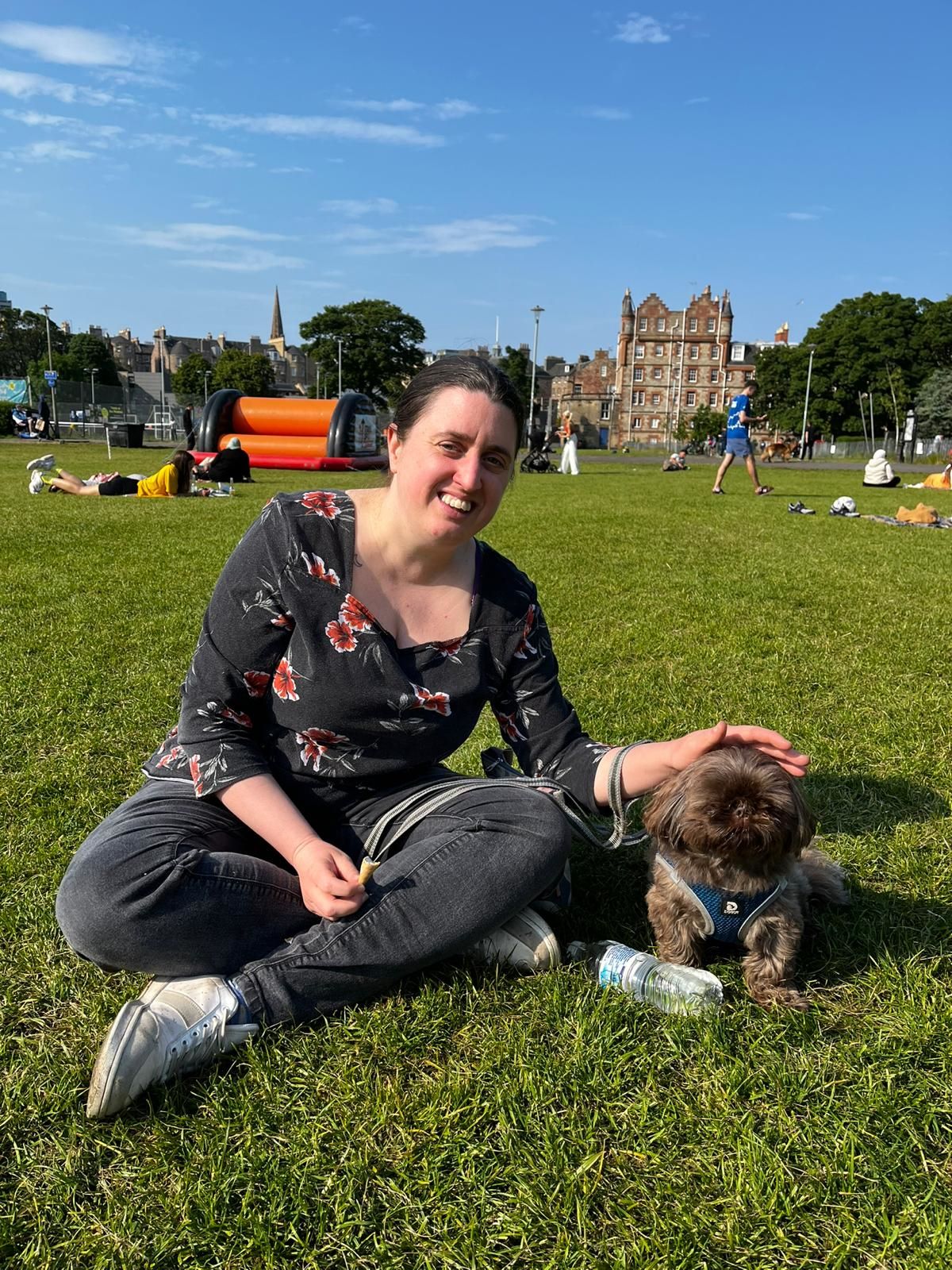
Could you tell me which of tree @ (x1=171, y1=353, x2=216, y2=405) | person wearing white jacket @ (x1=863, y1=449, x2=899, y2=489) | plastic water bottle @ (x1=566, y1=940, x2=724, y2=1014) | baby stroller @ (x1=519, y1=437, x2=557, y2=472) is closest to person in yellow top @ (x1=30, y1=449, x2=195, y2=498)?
plastic water bottle @ (x1=566, y1=940, x2=724, y2=1014)

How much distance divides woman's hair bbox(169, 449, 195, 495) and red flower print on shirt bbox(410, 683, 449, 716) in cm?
1527

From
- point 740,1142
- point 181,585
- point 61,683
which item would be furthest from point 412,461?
point 181,585

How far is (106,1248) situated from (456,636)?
1.76 metres

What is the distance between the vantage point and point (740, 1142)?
2043mm

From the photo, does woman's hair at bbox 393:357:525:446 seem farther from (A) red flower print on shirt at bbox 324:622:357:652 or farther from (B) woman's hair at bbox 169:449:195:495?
(B) woman's hair at bbox 169:449:195:495

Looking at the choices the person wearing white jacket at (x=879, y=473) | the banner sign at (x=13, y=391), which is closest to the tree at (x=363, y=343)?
the banner sign at (x=13, y=391)

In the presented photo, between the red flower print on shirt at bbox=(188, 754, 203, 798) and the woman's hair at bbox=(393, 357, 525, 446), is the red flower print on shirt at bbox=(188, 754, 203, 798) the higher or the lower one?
the lower one

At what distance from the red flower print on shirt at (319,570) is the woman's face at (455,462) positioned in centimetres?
29

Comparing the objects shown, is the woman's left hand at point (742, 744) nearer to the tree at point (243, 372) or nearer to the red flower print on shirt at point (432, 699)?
the red flower print on shirt at point (432, 699)

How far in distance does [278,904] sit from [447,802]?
0.59m

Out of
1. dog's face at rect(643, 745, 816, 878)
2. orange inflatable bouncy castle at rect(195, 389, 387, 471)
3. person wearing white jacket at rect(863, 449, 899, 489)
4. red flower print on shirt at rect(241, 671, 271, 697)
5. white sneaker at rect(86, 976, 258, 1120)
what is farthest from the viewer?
orange inflatable bouncy castle at rect(195, 389, 387, 471)

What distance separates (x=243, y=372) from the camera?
99.5 meters

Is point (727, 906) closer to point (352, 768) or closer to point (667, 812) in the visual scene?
point (667, 812)

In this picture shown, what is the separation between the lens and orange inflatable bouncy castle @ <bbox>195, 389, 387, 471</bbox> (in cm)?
2603
